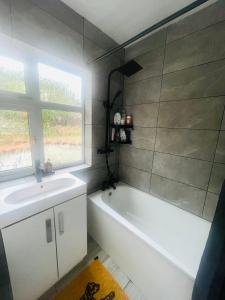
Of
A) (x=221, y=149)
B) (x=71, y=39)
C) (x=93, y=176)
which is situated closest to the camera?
(x=221, y=149)

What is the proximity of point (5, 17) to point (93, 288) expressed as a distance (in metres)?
2.31

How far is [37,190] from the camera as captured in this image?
4.12ft

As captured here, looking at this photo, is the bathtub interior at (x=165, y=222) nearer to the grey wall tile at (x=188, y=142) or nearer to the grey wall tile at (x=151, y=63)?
the grey wall tile at (x=188, y=142)

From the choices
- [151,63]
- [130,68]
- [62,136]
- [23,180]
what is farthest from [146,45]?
[23,180]

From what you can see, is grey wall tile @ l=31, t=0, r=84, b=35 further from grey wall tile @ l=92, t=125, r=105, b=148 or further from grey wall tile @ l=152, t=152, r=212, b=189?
grey wall tile @ l=152, t=152, r=212, b=189

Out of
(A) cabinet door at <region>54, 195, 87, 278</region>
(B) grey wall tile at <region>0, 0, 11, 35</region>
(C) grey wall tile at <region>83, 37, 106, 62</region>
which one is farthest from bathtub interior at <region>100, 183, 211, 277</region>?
(B) grey wall tile at <region>0, 0, 11, 35</region>

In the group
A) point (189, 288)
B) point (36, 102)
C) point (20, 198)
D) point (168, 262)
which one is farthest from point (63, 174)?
point (189, 288)

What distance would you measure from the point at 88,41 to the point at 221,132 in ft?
5.39

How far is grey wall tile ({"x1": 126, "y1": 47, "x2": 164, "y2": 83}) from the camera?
1.53m

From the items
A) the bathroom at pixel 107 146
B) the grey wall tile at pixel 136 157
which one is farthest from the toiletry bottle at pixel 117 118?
the grey wall tile at pixel 136 157

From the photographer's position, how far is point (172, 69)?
4.76 feet

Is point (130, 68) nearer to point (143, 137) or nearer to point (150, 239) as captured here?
point (143, 137)

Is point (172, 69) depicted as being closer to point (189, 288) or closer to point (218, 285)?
point (218, 285)

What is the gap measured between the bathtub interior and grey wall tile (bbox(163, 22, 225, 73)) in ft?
5.15
